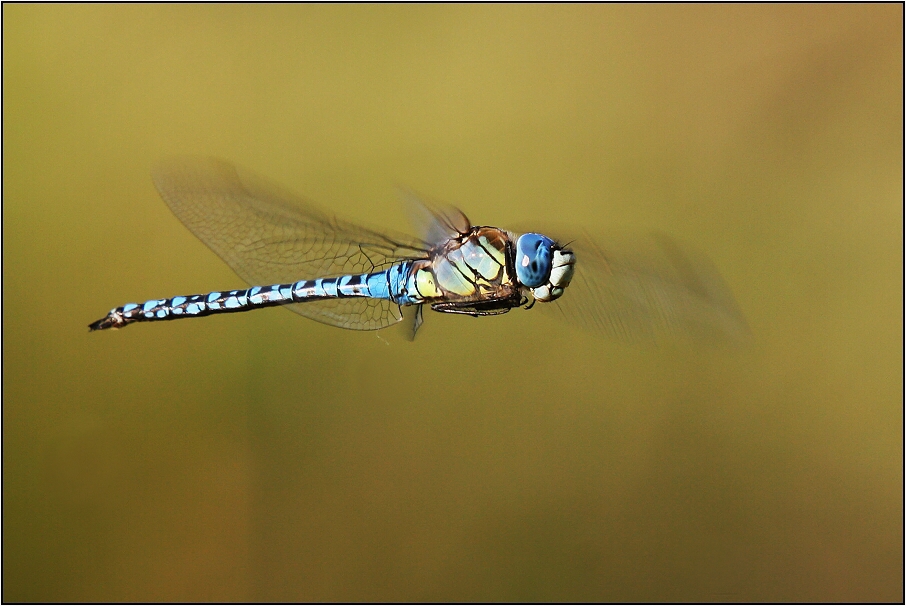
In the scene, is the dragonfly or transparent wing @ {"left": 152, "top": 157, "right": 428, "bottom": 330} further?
transparent wing @ {"left": 152, "top": 157, "right": 428, "bottom": 330}

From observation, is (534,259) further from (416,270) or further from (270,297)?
(270,297)

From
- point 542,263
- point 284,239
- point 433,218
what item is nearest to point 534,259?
point 542,263

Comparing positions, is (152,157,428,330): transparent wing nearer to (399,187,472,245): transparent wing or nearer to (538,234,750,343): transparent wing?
(399,187,472,245): transparent wing

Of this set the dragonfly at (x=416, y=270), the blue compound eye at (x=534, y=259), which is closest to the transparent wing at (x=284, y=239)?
the dragonfly at (x=416, y=270)

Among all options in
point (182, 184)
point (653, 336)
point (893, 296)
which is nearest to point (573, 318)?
point (653, 336)

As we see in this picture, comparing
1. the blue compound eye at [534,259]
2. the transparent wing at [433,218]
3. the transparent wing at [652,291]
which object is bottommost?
the transparent wing at [652,291]

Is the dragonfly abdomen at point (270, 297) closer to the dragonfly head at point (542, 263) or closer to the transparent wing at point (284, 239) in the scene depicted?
the transparent wing at point (284, 239)

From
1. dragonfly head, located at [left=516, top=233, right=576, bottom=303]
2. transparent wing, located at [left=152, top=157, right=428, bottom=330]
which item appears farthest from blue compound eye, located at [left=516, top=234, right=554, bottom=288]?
transparent wing, located at [left=152, top=157, right=428, bottom=330]

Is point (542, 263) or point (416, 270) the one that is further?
point (416, 270)

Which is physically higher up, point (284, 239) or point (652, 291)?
point (284, 239)
